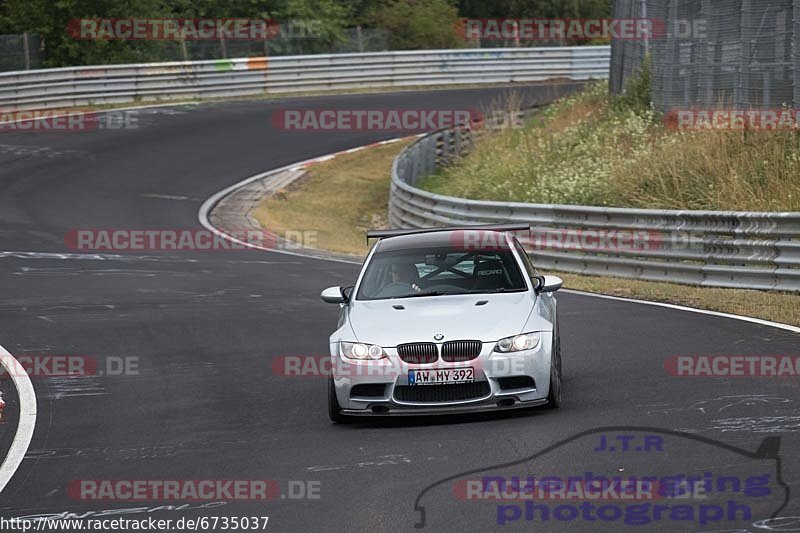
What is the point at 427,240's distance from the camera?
11031 millimetres

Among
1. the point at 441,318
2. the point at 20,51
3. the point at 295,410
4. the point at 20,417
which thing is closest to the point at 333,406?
the point at 295,410

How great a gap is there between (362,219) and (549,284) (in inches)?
775

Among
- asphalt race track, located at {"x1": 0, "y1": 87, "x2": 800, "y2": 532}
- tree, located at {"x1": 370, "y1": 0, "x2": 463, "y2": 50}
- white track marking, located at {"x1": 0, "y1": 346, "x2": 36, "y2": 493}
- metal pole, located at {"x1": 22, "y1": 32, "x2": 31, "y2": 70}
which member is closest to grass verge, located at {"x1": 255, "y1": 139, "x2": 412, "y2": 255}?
asphalt race track, located at {"x1": 0, "y1": 87, "x2": 800, "y2": 532}

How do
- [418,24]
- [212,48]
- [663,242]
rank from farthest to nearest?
[418,24]
[212,48]
[663,242]

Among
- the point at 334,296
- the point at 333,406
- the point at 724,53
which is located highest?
the point at 724,53

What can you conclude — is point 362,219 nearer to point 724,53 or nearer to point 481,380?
point 724,53

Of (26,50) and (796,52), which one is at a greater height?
(796,52)

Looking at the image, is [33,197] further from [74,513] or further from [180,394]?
[74,513]

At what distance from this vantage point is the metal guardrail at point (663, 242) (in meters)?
16.5

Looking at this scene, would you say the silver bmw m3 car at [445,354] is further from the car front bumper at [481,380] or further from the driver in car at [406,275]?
the driver in car at [406,275]

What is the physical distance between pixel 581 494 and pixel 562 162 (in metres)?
20.4

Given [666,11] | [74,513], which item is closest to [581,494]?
[74,513]

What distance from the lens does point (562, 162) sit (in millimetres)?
27062

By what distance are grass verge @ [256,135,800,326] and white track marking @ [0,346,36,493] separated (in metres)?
7.76
